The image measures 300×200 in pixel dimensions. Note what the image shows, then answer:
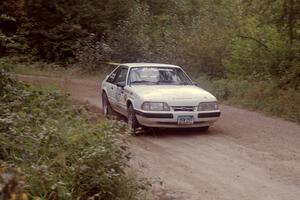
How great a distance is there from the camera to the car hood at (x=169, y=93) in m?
10.5

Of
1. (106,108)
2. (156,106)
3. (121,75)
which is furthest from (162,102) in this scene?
(106,108)

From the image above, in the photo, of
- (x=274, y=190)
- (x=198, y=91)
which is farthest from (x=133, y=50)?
(x=274, y=190)

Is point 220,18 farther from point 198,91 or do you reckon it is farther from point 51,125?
point 51,125

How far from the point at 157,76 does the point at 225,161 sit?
3.83 m

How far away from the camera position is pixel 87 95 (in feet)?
57.0

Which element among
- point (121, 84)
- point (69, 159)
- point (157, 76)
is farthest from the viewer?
point (157, 76)

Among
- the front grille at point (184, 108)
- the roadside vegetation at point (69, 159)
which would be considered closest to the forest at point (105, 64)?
the roadside vegetation at point (69, 159)

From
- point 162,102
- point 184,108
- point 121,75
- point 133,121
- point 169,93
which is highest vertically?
point 121,75

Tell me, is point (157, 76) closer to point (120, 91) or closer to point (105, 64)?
point (120, 91)

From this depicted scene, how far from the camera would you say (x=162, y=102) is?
33.9 feet

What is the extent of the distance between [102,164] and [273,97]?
10589mm

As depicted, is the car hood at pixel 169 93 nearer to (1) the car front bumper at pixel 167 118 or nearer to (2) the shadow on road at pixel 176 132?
(1) the car front bumper at pixel 167 118

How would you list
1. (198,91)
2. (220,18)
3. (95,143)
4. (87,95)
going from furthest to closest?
(220,18) < (87,95) < (198,91) < (95,143)

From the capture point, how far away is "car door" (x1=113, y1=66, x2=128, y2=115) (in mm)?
11461
